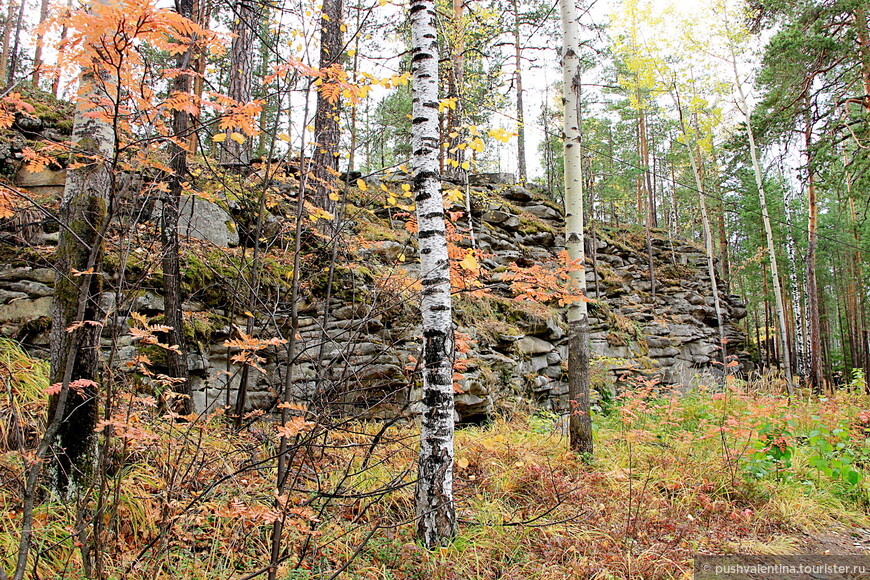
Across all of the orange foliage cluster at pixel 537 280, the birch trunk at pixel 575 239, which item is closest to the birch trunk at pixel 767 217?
the birch trunk at pixel 575 239

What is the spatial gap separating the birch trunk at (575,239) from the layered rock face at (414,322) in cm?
93

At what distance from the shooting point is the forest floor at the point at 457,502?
7.47ft

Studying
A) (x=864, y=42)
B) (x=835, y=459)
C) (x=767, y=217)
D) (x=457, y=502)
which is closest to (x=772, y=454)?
(x=835, y=459)

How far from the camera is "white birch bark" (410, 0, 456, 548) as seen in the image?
9.38ft

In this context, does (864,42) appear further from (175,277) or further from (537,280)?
(175,277)

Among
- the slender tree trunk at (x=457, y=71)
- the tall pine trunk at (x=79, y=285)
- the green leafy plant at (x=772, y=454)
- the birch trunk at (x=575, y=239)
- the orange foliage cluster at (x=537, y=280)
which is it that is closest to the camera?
the tall pine trunk at (x=79, y=285)

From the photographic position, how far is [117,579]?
6.97ft

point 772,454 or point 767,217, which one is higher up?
point 767,217

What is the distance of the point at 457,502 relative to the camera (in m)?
3.41

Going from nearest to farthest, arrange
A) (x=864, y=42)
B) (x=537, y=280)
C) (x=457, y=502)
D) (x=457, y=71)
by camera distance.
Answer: (x=457, y=502) → (x=537, y=280) → (x=864, y=42) → (x=457, y=71)

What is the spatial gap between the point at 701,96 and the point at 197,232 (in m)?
16.3

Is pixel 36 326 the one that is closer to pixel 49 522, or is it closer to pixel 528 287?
pixel 49 522

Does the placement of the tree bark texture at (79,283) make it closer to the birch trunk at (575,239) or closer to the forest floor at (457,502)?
the forest floor at (457,502)

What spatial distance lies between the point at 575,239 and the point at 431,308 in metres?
2.28
